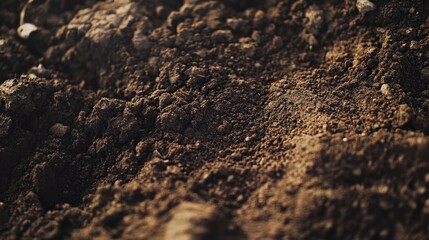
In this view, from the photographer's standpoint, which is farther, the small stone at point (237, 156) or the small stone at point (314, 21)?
the small stone at point (314, 21)

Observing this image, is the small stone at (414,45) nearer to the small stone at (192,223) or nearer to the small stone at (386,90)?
the small stone at (386,90)

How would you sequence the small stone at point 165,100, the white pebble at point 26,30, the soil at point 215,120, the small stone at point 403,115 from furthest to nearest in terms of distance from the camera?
the white pebble at point 26,30 → the small stone at point 165,100 → the small stone at point 403,115 → the soil at point 215,120

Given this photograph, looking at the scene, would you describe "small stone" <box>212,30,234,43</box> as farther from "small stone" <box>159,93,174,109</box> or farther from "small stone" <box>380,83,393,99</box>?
"small stone" <box>380,83,393,99</box>

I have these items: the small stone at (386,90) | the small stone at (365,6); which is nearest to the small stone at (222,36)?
the small stone at (365,6)

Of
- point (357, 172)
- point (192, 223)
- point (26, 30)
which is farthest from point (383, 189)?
point (26, 30)

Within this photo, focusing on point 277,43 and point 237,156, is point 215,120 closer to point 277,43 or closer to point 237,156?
point 237,156

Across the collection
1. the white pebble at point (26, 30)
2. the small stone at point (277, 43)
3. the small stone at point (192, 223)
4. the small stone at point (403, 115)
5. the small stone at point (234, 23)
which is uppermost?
the white pebble at point (26, 30)

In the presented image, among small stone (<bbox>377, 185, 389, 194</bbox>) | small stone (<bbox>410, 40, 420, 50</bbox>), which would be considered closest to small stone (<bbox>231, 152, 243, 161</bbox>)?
small stone (<bbox>377, 185, 389, 194</bbox>)
